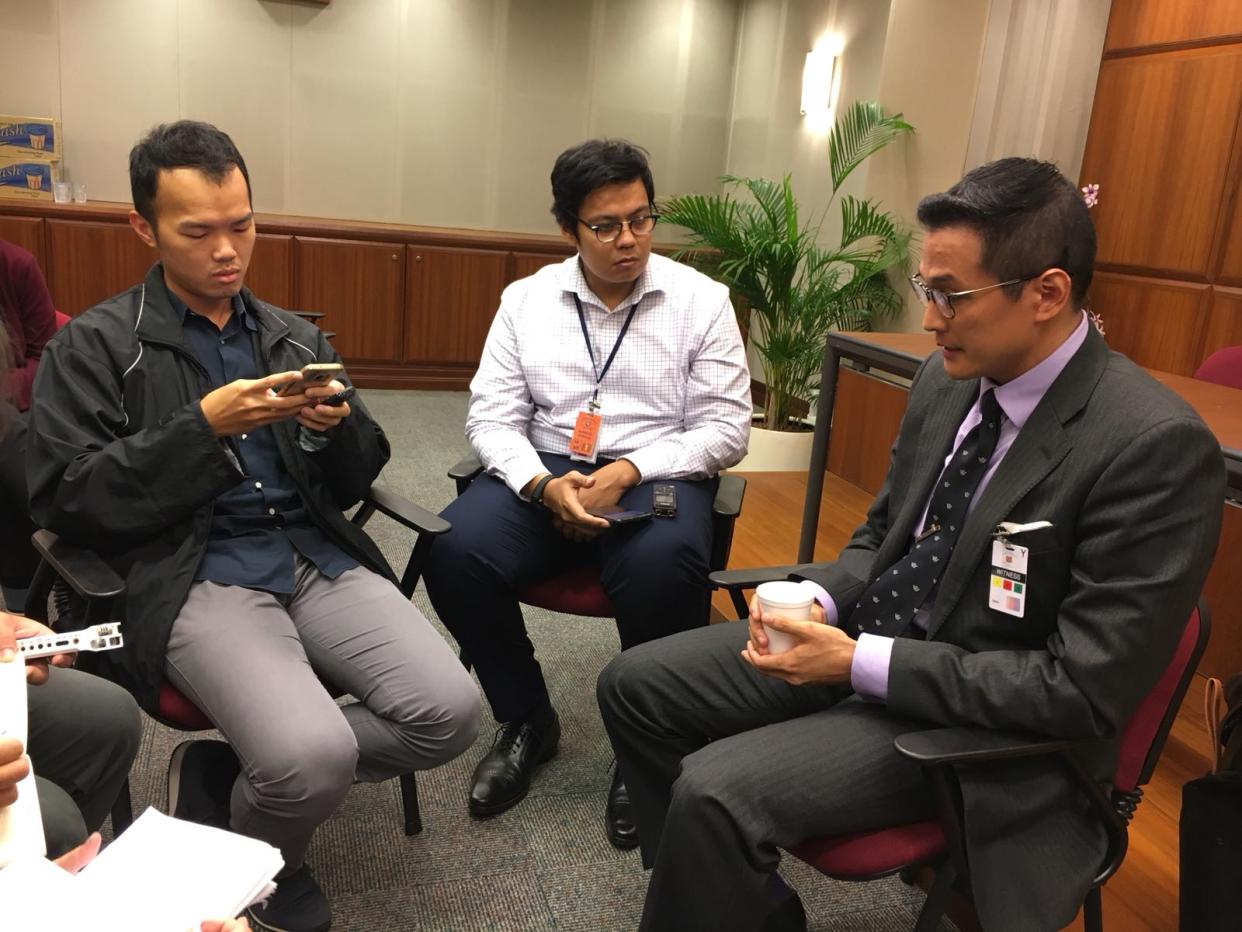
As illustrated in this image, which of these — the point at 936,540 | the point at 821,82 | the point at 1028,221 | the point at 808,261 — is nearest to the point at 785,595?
the point at 936,540

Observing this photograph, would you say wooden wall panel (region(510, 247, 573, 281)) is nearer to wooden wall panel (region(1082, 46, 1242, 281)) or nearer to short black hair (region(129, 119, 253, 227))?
wooden wall panel (region(1082, 46, 1242, 281))

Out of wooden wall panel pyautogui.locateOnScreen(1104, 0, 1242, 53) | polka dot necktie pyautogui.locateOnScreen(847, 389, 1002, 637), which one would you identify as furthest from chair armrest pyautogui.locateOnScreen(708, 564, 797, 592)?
wooden wall panel pyautogui.locateOnScreen(1104, 0, 1242, 53)

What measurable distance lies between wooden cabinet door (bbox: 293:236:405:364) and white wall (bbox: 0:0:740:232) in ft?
2.19

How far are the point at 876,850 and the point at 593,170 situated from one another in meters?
1.58

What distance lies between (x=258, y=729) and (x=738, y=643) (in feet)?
2.63

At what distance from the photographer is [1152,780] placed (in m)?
2.44

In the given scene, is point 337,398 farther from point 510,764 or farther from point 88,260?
point 88,260

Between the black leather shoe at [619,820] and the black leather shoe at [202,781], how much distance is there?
76cm

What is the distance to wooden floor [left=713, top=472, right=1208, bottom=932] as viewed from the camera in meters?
1.97

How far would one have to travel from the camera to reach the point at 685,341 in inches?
94.6

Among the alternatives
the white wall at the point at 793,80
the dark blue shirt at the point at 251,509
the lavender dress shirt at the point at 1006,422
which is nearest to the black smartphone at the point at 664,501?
the dark blue shirt at the point at 251,509

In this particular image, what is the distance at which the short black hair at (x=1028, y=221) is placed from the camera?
138 centimetres

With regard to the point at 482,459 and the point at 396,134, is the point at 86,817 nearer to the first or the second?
the point at 482,459

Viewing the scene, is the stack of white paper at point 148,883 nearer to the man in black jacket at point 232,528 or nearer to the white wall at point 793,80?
the man in black jacket at point 232,528
